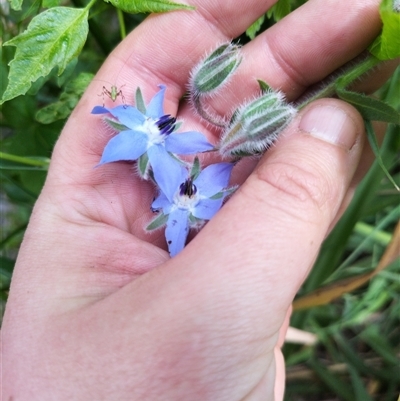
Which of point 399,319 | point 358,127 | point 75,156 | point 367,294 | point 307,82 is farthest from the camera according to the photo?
point 399,319

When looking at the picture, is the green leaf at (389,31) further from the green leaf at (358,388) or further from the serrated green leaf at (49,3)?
the green leaf at (358,388)

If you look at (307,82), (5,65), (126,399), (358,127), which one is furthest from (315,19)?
(126,399)

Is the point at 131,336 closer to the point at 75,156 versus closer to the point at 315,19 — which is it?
the point at 75,156

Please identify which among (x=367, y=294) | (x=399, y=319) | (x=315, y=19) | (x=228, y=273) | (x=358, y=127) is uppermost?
(x=315, y=19)

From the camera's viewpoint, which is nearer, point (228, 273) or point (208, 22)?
point (228, 273)

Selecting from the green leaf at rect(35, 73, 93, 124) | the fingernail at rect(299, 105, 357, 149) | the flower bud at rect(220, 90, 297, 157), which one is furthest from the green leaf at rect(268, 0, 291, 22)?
the green leaf at rect(35, 73, 93, 124)

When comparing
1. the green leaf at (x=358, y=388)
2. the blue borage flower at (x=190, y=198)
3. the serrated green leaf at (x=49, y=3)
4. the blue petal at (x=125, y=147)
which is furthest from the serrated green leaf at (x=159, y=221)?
the green leaf at (x=358, y=388)

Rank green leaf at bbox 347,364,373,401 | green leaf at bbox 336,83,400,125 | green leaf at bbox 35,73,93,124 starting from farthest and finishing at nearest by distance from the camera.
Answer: green leaf at bbox 347,364,373,401 → green leaf at bbox 35,73,93,124 → green leaf at bbox 336,83,400,125

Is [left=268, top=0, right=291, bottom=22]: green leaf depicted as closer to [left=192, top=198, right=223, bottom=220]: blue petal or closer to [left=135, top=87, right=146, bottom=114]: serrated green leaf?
[left=135, top=87, right=146, bottom=114]: serrated green leaf
